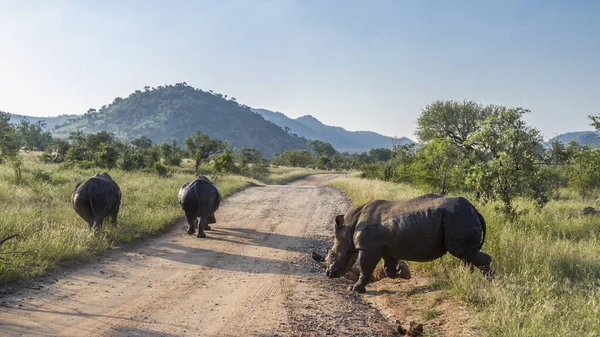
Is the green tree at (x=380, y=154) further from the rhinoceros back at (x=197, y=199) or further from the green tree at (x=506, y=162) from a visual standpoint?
the rhinoceros back at (x=197, y=199)

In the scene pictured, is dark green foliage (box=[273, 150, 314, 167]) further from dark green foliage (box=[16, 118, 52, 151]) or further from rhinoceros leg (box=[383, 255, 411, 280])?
rhinoceros leg (box=[383, 255, 411, 280])

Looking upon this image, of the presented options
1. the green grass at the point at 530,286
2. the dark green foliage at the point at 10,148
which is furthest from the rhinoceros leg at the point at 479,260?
the dark green foliage at the point at 10,148

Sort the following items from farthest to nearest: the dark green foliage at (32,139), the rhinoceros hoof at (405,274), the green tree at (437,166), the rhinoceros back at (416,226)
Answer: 1. the dark green foliage at (32,139)
2. the green tree at (437,166)
3. the rhinoceros hoof at (405,274)
4. the rhinoceros back at (416,226)

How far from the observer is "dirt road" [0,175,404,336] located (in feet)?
17.5

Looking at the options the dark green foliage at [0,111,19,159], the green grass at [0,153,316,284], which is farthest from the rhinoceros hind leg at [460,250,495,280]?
the dark green foliage at [0,111,19,159]

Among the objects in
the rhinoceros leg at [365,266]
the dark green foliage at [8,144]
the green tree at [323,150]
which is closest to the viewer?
the rhinoceros leg at [365,266]

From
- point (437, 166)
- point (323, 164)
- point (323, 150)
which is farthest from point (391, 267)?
point (323, 150)

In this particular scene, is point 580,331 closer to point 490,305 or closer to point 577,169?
point 490,305

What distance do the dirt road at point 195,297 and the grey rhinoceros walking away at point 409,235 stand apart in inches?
30.4

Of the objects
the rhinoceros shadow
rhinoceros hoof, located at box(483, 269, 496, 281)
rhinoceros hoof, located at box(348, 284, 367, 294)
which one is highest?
rhinoceros hoof, located at box(483, 269, 496, 281)

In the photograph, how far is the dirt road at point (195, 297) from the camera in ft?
17.5

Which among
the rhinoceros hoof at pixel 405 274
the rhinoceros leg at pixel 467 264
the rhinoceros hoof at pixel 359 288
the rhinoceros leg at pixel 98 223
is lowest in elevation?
the rhinoceros hoof at pixel 359 288

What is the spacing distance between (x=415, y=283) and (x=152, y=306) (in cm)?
465

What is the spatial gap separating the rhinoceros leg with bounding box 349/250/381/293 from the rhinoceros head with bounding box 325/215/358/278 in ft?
0.87
